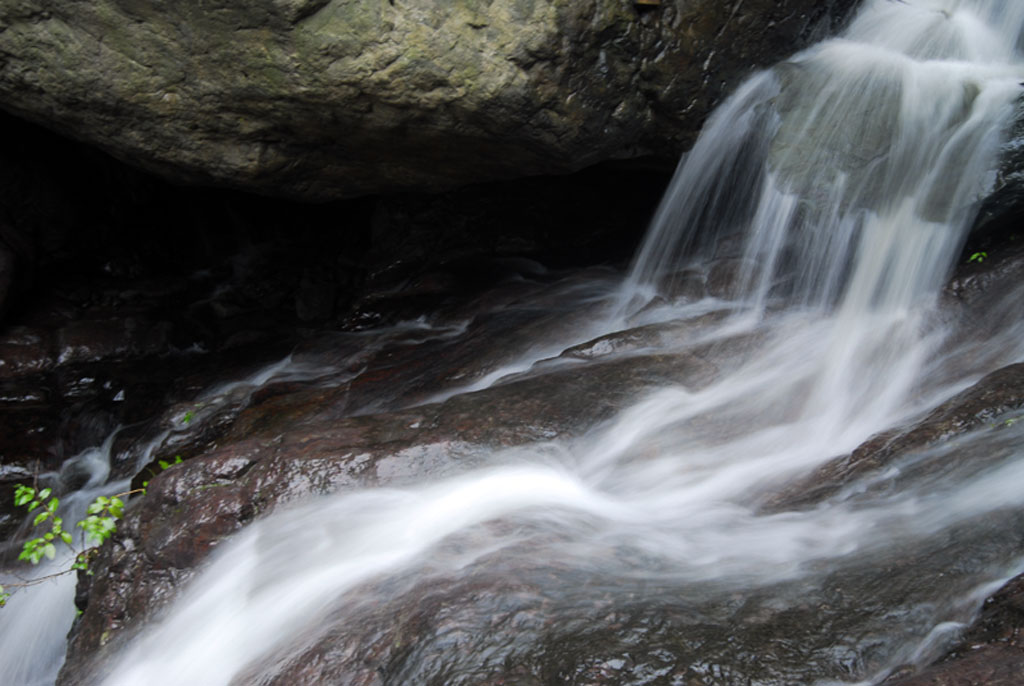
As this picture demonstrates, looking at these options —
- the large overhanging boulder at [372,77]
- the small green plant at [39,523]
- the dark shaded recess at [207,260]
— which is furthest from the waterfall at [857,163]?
the small green plant at [39,523]

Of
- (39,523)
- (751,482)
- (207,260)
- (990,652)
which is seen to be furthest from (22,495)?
(990,652)

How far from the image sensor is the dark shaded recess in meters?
6.43

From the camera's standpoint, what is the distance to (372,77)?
4.64 meters

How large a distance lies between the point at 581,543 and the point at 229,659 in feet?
4.56

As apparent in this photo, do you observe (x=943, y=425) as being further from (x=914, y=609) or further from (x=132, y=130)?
(x=132, y=130)

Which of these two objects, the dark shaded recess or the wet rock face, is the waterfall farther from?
the wet rock face

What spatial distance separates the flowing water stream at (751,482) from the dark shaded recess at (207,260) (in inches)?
43.4

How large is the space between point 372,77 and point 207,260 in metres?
3.89

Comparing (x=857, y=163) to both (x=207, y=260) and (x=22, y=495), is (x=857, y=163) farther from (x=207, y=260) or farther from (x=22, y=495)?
(x=207, y=260)

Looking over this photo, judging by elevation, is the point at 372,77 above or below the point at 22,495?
above

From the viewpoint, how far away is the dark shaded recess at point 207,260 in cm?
643

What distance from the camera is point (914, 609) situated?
2.54 metres

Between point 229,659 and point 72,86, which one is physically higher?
point 72,86

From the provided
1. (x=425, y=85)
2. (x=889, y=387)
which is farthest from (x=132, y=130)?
(x=889, y=387)
